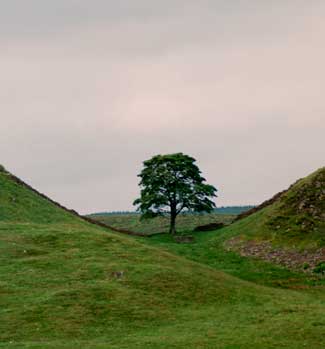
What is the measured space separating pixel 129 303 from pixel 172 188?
54583mm

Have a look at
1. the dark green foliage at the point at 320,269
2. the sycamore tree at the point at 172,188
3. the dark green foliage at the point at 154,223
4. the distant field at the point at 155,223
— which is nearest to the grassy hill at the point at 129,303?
the dark green foliage at the point at 320,269

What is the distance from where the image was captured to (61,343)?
29594mm

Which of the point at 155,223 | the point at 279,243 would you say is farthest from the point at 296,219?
the point at 155,223

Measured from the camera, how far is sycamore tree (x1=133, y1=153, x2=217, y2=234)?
90625 millimetres

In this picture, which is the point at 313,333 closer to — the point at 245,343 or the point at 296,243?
the point at 245,343

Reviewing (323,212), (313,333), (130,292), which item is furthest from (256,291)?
(323,212)

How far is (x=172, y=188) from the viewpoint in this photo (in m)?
90.5

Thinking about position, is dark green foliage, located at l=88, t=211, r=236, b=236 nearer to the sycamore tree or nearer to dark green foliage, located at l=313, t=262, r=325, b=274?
the sycamore tree

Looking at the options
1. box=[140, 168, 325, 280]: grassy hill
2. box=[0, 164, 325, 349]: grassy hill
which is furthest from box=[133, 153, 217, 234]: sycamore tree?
box=[0, 164, 325, 349]: grassy hill

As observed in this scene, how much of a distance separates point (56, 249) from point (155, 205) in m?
42.6

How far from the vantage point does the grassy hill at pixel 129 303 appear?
30078 millimetres

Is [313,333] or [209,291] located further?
[209,291]

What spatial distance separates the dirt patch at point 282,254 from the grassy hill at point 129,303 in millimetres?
8927

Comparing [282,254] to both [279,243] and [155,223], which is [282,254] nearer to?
[279,243]
